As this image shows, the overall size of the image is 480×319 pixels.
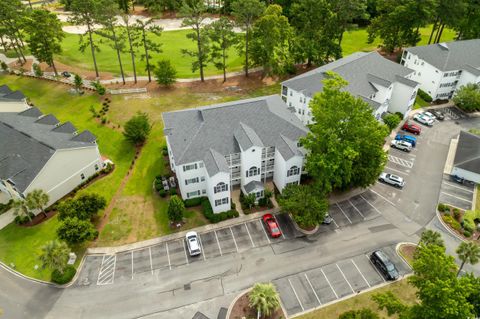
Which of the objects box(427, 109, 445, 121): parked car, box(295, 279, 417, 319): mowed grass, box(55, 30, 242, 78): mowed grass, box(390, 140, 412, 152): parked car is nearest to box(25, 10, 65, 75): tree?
box(55, 30, 242, 78): mowed grass

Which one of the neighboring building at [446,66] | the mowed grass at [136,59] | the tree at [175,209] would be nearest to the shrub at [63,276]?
the tree at [175,209]

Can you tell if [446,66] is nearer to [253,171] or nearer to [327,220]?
[327,220]

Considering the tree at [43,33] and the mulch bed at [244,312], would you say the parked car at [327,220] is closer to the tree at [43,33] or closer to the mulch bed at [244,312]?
the mulch bed at [244,312]

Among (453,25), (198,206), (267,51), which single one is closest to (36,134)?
(198,206)

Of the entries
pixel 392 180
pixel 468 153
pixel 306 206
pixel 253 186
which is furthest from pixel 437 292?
pixel 468 153

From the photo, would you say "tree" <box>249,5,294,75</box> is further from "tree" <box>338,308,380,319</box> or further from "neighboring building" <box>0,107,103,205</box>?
"tree" <box>338,308,380,319</box>

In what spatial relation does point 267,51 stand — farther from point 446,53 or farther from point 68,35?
point 68,35
